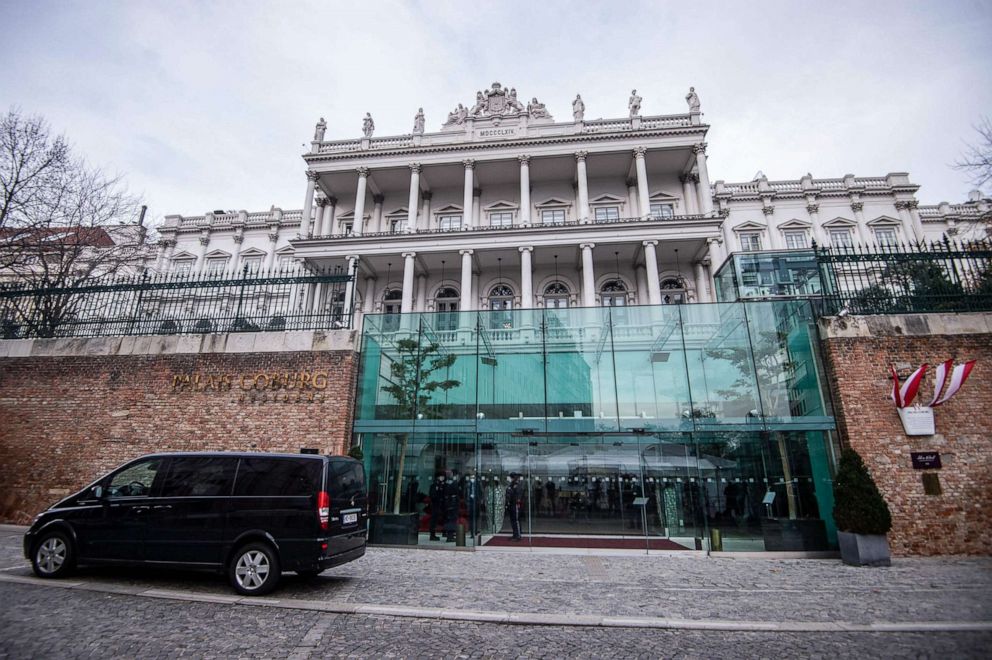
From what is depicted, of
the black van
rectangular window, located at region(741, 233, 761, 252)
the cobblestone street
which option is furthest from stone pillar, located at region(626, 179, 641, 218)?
the black van

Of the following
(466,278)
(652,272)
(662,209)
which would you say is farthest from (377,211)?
(662,209)

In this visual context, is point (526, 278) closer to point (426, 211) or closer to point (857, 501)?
point (426, 211)

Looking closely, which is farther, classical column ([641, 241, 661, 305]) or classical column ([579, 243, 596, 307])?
classical column ([579, 243, 596, 307])

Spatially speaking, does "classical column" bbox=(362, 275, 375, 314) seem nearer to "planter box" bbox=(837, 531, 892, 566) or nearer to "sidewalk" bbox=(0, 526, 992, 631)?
"sidewalk" bbox=(0, 526, 992, 631)

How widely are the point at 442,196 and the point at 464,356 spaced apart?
75.7 ft

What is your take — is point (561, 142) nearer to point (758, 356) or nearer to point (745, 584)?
point (758, 356)

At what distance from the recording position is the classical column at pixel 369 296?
99.0ft

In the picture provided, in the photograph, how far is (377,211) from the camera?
3216 centimetres

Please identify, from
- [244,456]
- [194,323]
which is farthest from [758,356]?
[194,323]

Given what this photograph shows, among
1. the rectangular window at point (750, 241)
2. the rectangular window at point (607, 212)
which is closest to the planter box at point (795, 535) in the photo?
the rectangular window at point (607, 212)

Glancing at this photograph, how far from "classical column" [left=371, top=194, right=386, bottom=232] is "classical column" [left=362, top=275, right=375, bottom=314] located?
11.8 feet

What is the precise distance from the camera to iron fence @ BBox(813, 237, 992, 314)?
1019 cm

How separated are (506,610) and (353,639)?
1865 mm

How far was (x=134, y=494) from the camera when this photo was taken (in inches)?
255
